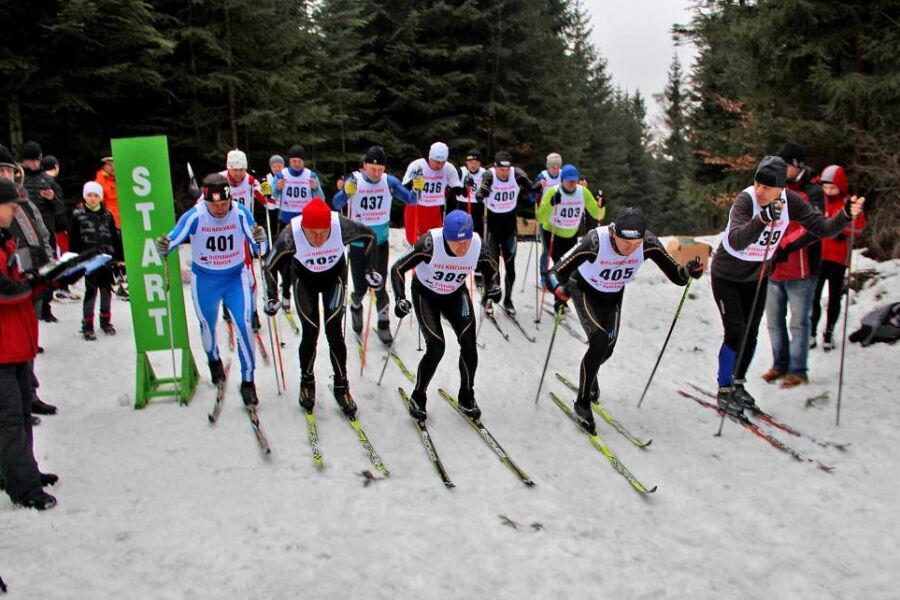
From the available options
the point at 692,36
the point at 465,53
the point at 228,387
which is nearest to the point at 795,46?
the point at 692,36

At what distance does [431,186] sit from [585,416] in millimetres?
5287

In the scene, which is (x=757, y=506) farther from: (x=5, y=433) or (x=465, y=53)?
(x=465, y=53)

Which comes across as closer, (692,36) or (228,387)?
(228,387)

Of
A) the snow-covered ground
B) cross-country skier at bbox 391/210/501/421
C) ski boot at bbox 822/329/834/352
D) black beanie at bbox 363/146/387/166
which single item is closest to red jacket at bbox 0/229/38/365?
the snow-covered ground

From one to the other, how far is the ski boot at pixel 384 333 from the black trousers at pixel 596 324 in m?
3.13

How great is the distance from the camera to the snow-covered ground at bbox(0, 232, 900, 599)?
3.82 metres

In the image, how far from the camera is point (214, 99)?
671 inches

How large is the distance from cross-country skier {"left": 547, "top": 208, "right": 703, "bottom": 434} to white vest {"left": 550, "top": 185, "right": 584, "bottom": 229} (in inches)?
154

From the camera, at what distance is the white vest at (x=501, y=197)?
9.90m

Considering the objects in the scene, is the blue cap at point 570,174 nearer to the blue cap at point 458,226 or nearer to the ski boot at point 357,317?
the ski boot at point 357,317

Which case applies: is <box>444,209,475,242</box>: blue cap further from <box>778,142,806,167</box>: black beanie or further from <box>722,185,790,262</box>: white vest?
<box>778,142,806,167</box>: black beanie

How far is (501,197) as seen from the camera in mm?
9906

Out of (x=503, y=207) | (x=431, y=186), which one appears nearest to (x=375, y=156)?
(x=431, y=186)

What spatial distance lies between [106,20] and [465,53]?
11.2m
